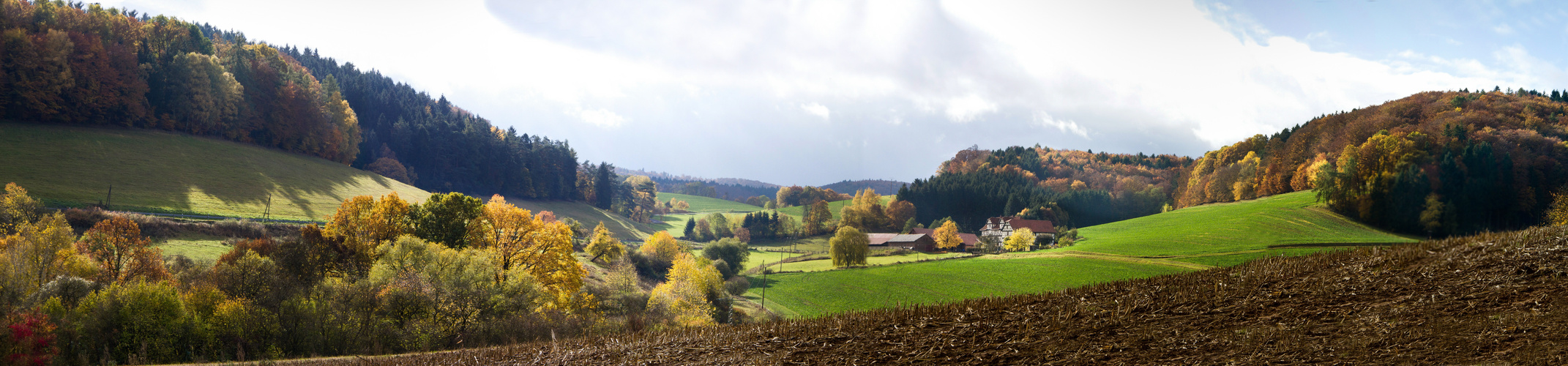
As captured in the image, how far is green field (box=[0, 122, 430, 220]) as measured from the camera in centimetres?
4634

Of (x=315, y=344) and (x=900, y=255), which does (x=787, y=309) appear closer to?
(x=315, y=344)

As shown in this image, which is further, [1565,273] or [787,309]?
[787,309]

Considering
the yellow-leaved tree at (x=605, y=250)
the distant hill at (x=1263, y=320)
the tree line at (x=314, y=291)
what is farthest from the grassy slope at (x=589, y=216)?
the distant hill at (x=1263, y=320)

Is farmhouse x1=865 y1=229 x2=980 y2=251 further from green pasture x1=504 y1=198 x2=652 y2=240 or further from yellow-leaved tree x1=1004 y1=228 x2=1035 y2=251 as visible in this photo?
green pasture x1=504 y1=198 x2=652 y2=240

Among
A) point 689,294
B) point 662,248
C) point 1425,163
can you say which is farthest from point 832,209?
point 1425,163

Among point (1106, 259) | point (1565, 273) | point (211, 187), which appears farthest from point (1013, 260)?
point (211, 187)

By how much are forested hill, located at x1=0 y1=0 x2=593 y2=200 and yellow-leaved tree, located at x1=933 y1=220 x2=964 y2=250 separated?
84.9 m

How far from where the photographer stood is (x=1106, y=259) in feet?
141

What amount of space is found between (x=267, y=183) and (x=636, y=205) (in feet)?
325

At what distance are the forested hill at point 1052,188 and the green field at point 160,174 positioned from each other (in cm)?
9605

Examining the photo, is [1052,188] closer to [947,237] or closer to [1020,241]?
[947,237]

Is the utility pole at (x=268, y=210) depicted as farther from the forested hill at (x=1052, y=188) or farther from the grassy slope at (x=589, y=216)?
the forested hill at (x=1052, y=188)

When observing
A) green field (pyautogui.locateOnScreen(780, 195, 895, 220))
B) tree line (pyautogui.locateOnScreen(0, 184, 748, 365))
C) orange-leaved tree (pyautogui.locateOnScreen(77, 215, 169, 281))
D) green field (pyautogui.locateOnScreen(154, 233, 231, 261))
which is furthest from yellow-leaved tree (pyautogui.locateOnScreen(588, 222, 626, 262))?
green field (pyautogui.locateOnScreen(780, 195, 895, 220))

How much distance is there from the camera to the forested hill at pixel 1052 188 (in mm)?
97938
